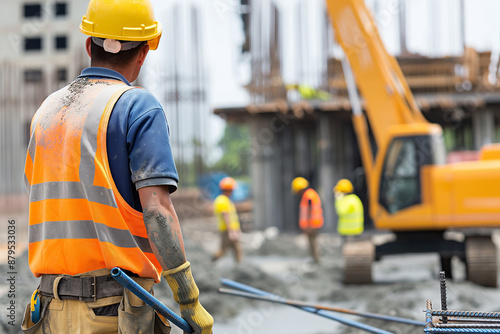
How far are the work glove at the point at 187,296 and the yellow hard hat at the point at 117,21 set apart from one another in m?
0.89

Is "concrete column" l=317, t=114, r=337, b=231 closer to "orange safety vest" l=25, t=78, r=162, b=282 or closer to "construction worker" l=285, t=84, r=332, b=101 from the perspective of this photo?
"construction worker" l=285, t=84, r=332, b=101

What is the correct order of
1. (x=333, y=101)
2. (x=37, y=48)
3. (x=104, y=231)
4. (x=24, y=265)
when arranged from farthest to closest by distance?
(x=37, y=48) → (x=333, y=101) → (x=24, y=265) → (x=104, y=231)

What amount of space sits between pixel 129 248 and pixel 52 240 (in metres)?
0.29

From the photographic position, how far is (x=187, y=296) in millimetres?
2068

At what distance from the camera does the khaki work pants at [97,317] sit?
6.74ft

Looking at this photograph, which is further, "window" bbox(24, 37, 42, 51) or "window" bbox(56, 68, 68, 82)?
"window" bbox(24, 37, 42, 51)

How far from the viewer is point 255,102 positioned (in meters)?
17.8

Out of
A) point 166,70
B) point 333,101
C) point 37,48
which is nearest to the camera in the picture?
point 166,70

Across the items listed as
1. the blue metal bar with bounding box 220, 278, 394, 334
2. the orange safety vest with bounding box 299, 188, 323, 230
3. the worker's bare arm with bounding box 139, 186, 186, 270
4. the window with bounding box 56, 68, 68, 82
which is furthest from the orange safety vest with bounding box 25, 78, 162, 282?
the window with bounding box 56, 68, 68, 82

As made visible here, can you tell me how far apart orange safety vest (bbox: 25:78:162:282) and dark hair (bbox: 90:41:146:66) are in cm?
15

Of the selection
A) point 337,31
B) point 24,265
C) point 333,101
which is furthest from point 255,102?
point 24,265

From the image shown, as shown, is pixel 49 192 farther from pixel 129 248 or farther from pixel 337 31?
pixel 337 31

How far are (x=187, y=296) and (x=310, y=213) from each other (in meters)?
10.0

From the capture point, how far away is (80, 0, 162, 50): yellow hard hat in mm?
2193
